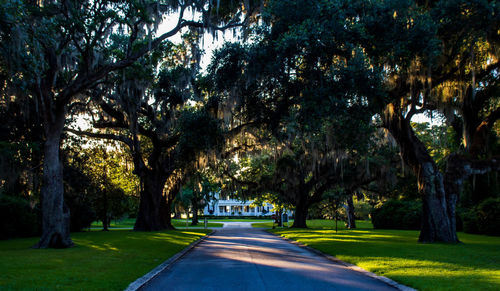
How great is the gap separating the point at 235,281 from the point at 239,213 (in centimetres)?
10819

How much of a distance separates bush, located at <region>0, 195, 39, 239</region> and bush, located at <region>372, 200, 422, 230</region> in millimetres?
29147

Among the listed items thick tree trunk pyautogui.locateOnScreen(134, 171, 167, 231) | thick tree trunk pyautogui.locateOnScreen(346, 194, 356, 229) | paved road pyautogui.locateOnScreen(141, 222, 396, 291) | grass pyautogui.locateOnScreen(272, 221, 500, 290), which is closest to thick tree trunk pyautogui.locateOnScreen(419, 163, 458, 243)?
grass pyautogui.locateOnScreen(272, 221, 500, 290)

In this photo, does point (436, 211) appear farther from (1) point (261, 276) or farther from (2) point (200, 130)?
(1) point (261, 276)

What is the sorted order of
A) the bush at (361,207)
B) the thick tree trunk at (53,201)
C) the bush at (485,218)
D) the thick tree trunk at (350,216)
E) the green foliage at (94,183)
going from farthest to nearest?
the bush at (361,207) → the thick tree trunk at (350,216) → the green foliage at (94,183) → the bush at (485,218) → the thick tree trunk at (53,201)

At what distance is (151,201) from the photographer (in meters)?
30.1

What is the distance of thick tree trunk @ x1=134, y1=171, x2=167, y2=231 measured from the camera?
2942cm

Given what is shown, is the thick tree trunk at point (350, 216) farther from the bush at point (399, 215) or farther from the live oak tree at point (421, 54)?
the live oak tree at point (421, 54)

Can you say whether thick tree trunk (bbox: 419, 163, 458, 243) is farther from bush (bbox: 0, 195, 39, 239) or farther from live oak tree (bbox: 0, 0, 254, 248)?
bush (bbox: 0, 195, 39, 239)

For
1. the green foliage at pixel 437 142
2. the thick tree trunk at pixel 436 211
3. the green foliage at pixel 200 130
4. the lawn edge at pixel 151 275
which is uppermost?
the green foliage at pixel 437 142

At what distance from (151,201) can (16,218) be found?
28.7ft

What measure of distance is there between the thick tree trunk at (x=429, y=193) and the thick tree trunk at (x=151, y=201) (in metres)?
17.3

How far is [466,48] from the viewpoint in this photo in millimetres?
16125

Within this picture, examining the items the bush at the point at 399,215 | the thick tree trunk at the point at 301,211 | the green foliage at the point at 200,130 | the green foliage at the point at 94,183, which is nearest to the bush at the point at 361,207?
the bush at the point at 399,215

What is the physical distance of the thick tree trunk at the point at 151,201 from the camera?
96.5 ft
